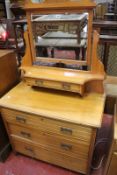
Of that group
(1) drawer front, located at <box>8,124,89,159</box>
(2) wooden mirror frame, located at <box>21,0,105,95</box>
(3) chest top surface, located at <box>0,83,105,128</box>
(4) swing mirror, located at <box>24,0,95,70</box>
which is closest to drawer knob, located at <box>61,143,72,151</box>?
(1) drawer front, located at <box>8,124,89,159</box>

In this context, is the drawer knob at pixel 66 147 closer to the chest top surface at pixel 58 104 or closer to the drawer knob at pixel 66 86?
the chest top surface at pixel 58 104

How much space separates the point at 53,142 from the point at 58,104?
31 cm

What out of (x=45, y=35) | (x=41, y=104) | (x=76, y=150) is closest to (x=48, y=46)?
(x=45, y=35)

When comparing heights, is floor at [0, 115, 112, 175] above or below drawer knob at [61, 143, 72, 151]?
below

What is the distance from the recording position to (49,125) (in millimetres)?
1098

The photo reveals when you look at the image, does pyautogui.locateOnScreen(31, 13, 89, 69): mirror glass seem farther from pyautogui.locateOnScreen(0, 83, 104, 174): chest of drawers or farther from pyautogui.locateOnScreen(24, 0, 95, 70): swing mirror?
pyautogui.locateOnScreen(0, 83, 104, 174): chest of drawers

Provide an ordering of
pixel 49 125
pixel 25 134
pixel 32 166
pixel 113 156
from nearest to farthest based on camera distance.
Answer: pixel 113 156 < pixel 49 125 < pixel 25 134 < pixel 32 166

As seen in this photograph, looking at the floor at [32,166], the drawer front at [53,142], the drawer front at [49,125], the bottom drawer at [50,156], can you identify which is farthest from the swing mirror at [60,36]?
the floor at [32,166]

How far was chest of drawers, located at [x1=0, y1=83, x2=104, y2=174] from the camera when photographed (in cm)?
102

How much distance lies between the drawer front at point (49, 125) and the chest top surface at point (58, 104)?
0.05m

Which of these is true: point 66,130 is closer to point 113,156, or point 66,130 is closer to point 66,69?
point 113,156

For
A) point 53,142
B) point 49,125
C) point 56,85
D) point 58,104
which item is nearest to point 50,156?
point 53,142

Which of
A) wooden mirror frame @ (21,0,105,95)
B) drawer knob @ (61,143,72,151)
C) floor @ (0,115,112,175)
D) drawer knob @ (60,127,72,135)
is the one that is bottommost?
floor @ (0,115,112,175)

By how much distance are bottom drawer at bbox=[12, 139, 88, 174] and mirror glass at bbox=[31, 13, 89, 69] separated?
712mm
